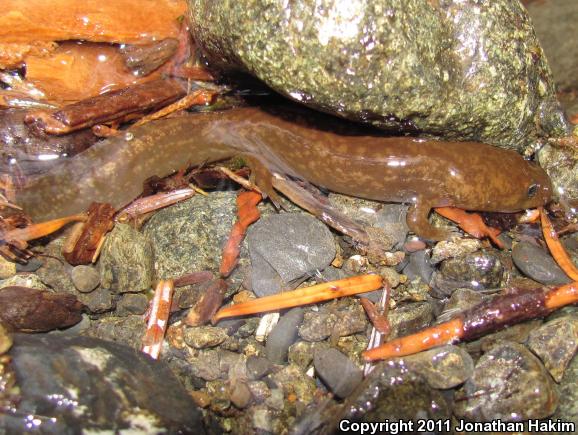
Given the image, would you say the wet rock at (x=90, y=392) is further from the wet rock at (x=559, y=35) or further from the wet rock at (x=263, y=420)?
the wet rock at (x=559, y=35)

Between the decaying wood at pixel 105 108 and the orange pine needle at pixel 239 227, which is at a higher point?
the decaying wood at pixel 105 108

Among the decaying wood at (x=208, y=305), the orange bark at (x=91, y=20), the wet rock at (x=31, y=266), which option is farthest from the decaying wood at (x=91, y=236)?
the orange bark at (x=91, y=20)

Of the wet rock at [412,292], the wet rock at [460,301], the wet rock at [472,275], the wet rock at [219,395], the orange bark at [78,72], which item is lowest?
the wet rock at [219,395]

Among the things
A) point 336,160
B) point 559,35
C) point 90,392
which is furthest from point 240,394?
point 559,35

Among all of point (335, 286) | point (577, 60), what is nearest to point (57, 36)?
point (335, 286)

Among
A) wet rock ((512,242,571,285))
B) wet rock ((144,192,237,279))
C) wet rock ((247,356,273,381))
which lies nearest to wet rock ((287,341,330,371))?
wet rock ((247,356,273,381))

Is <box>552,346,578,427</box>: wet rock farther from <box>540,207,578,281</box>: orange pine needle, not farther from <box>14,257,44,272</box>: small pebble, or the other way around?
<box>14,257,44,272</box>: small pebble
